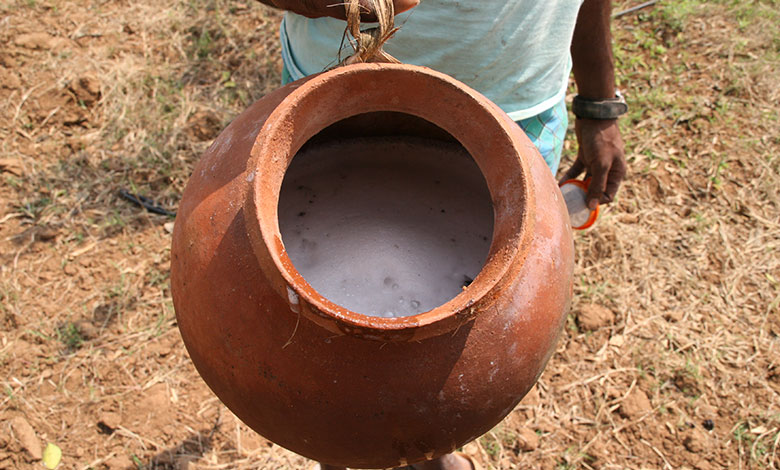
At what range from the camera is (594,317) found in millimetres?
2779

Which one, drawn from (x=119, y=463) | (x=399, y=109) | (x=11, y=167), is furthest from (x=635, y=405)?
(x=11, y=167)

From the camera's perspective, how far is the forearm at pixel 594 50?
1900 millimetres

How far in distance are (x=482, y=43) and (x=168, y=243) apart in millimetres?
1955

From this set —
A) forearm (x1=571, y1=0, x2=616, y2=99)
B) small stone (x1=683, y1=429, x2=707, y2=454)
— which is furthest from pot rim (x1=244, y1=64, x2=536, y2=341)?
small stone (x1=683, y1=429, x2=707, y2=454)

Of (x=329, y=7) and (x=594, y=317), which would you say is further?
(x=594, y=317)

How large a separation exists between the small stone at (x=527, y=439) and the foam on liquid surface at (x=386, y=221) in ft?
4.09

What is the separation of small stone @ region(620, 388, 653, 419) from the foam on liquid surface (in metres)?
1.49

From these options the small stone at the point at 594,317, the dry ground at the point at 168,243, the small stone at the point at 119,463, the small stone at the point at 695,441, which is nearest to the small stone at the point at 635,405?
the dry ground at the point at 168,243

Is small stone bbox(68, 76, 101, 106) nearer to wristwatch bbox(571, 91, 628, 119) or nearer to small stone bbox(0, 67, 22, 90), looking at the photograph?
small stone bbox(0, 67, 22, 90)

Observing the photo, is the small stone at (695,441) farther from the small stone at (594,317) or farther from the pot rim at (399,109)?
the pot rim at (399,109)

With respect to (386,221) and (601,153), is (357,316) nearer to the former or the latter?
(386,221)

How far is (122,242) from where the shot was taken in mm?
2947

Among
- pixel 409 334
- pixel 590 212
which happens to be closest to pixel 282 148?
pixel 409 334

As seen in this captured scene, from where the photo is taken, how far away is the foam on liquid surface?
141cm
